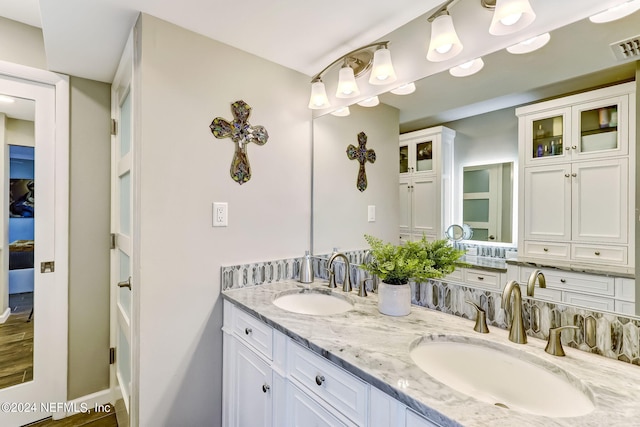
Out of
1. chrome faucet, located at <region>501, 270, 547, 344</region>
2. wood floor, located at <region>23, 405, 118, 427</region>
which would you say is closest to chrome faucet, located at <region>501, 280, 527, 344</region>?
chrome faucet, located at <region>501, 270, 547, 344</region>

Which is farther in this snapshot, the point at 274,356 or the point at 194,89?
the point at 194,89

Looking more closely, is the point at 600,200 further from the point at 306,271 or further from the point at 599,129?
the point at 306,271

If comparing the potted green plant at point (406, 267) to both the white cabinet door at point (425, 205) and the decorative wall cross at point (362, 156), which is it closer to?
the white cabinet door at point (425, 205)

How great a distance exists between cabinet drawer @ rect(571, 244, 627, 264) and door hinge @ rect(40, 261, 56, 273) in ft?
8.61

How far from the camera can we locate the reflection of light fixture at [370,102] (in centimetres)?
165

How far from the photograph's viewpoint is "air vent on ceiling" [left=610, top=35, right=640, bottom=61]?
0.86 m

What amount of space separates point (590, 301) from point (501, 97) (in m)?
0.74

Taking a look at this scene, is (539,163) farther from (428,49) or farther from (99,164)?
(99,164)

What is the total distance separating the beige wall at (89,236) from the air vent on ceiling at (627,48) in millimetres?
2581

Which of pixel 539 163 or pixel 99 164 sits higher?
pixel 99 164

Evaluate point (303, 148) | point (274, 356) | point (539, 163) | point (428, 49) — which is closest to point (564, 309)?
point (539, 163)

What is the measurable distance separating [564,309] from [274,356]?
1014mm

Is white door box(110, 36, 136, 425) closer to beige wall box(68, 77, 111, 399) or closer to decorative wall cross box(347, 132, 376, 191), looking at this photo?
beige wall box(68, 77, 111, 399)

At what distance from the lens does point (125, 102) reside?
6.12ft
